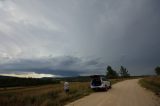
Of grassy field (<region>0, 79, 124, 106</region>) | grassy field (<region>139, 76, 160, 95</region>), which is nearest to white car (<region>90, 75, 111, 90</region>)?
grassy field (<region>0, 79, 124, 106</region>)

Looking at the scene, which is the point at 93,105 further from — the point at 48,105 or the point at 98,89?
the point at 98,89

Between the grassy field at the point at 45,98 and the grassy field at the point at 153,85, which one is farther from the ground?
the grassy field at the point at 153,85

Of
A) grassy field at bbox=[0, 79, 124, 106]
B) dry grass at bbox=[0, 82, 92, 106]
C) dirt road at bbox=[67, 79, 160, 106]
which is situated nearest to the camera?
dirt road at bbox=[67, 79, 160, 106]

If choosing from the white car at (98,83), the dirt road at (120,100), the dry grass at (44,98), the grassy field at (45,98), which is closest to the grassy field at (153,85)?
the dirt road at (120,100)

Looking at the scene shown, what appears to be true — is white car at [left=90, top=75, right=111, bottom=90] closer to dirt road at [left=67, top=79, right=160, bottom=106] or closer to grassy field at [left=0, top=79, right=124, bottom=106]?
grassy field at [left=0, top=79, right=124, bottom=106]

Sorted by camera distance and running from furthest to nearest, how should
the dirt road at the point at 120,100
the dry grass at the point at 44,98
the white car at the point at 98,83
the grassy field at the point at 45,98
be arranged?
the white car at the point at 98,83 → the grassy field at the point at 45,98 → the dry grass at the point at 44,98 → the dirt road at the point at 120,100

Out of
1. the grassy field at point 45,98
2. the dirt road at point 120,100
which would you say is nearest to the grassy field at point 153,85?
the dirt road at point 120,100

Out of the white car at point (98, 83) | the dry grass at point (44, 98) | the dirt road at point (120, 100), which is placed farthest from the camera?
the white car at point (98, 83)

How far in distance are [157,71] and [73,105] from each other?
119 meters

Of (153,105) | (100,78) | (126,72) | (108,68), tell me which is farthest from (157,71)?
(153,105)

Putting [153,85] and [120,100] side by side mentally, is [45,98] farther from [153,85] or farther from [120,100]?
[153,85]

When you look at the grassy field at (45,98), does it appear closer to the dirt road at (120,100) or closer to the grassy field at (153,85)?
Result: the dirt road at (120,100)

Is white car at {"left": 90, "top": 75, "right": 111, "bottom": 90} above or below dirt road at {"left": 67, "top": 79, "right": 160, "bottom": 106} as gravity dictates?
above

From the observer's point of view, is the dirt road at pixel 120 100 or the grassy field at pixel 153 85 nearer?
the dirt road at pixel 120 100
